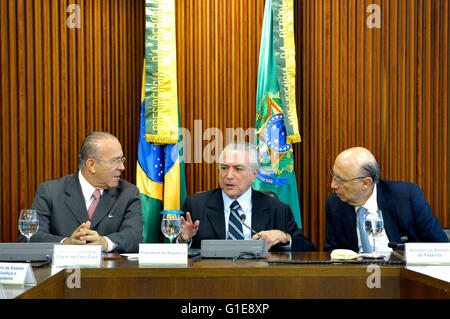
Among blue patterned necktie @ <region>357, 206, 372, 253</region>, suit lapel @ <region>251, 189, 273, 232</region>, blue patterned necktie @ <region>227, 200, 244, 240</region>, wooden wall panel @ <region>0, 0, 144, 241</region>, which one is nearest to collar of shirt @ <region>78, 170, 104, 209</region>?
blue patterned necktie @ <region>227, 200, 244, 240</region>

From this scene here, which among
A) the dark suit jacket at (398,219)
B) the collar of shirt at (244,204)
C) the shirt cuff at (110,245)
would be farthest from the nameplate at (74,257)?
the dark suit jacket at (398,219)

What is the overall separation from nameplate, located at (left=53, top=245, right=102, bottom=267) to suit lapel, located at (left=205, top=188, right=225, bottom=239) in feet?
3.24

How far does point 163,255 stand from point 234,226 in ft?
2.99

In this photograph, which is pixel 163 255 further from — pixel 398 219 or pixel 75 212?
pixel 398 219

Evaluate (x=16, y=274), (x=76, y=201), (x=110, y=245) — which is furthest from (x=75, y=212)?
(x=16, y=274)

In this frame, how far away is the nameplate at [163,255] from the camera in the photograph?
6.87ft

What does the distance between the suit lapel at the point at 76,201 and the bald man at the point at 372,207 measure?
1404 millimetres

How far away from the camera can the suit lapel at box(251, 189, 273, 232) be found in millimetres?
2988

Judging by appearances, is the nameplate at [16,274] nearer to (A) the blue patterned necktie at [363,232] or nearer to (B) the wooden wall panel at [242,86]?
(A) the blue patterned necktie at [363,232]

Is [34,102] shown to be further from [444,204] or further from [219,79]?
[444,204]

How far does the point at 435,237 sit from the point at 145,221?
6.96 ft

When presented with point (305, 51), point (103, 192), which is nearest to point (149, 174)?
point (103, 192)

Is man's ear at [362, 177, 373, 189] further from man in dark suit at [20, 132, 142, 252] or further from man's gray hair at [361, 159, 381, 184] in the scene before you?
man in dark suit at [20, 132, 142, 252]
